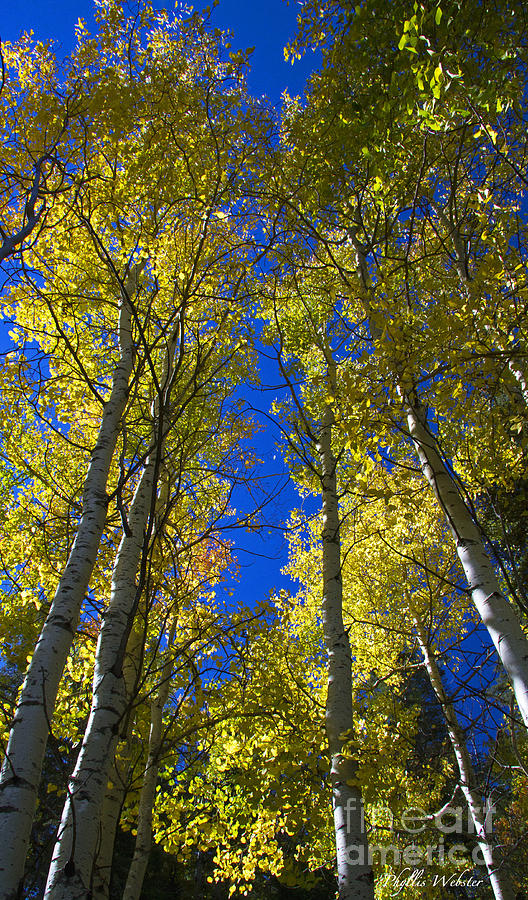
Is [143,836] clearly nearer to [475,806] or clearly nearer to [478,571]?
[475,806]

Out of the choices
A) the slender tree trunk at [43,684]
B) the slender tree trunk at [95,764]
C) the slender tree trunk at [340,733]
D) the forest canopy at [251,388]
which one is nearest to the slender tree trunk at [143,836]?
the forest canopy at [251,388]

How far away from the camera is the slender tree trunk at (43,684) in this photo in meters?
1.88

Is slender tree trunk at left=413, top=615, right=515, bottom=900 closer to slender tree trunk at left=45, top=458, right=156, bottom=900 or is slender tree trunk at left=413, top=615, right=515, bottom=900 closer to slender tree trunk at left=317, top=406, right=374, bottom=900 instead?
slender tree trunk at left=317, top=406, right=374, bottom=900

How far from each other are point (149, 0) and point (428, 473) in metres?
5.06

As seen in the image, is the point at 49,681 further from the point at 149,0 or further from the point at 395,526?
the point at 395,526

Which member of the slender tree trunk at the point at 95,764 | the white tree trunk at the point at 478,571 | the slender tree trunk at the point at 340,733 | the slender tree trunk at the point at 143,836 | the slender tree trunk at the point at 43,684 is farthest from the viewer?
the slender tree trunk at the point at 143,836

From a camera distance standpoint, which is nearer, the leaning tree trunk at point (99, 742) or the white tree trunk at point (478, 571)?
the leaning tree trunk at point (99, 742)

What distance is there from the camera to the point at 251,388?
4.56 meters

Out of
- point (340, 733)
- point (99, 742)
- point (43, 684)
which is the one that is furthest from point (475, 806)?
point (43, 684)

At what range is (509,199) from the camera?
7.11 metres

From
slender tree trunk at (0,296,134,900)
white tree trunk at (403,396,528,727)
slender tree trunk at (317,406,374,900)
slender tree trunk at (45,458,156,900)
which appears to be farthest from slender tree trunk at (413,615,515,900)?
slender tree trunk at (0,296,134,900)

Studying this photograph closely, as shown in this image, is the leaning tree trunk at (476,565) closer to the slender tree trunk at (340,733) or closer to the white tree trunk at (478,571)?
the white tree trunk at (478,571)

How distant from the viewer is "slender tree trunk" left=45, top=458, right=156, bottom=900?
2.02 m

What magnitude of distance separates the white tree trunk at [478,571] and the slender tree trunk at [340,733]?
51.9 inches
